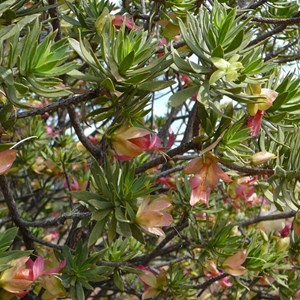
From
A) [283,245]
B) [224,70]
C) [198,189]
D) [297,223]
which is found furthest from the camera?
[283,245]

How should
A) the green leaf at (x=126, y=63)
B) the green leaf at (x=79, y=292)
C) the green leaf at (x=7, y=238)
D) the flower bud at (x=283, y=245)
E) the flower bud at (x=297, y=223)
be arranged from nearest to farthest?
the green leaf at (x=126, y=63), the green leaf at (x=7, y=238), the green leaf at (x=79, y=292), the flower bud at (x=297, y=223), the flower bud at (x=283, y=245)

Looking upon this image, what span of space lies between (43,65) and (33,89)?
5cm

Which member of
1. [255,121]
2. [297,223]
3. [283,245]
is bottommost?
[283,245]

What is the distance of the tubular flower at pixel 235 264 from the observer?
61.5 inches

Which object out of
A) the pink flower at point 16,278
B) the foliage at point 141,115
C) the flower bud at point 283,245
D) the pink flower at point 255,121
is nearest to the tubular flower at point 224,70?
the foliage at point 141,115

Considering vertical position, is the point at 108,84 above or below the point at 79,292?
above

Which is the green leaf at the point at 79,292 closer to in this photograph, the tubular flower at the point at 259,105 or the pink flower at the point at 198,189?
the pink flower at the point at 198,189

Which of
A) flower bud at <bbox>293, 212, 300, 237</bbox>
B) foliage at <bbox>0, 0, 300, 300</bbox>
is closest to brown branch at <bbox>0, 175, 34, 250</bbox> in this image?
foliage at <bbox>0, 0, 300, 300</bbox>

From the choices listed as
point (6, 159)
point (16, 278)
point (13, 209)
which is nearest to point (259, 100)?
point (6, 159)

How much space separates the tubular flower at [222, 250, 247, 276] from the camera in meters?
1.56

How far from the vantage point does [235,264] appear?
1570mm

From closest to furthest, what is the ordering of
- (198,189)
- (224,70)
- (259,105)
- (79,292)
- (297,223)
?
(224,70)
(259,105)
(198,189)
(79,292)
(297,223)

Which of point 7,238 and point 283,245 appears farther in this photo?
point 283,245

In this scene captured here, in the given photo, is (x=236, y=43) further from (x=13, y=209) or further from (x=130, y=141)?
(x=13, y=209)
